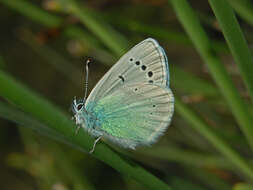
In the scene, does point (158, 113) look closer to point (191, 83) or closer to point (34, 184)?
point (191, 83)

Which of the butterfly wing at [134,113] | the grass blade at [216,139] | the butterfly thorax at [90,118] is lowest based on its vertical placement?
the butterfly thorax at [90,118]

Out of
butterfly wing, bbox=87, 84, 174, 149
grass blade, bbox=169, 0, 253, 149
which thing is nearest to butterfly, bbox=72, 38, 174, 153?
butterfly wing, bbox=87, 84, 174, 149

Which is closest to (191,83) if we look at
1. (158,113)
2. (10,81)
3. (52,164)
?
(158,113)

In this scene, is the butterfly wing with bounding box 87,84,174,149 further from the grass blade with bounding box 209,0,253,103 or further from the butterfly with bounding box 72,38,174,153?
the grass blade with bounding box 209,0,253,103

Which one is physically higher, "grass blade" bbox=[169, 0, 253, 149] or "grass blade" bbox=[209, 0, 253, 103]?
"grass blade" bbox=[209, 0, 253, 103]

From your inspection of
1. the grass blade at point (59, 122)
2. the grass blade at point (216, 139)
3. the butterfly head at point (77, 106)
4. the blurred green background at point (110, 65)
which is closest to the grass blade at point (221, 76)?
the blurred green background at point (110, 65)

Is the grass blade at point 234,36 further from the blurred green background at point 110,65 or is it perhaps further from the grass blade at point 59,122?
the grass blade at point 59,122
